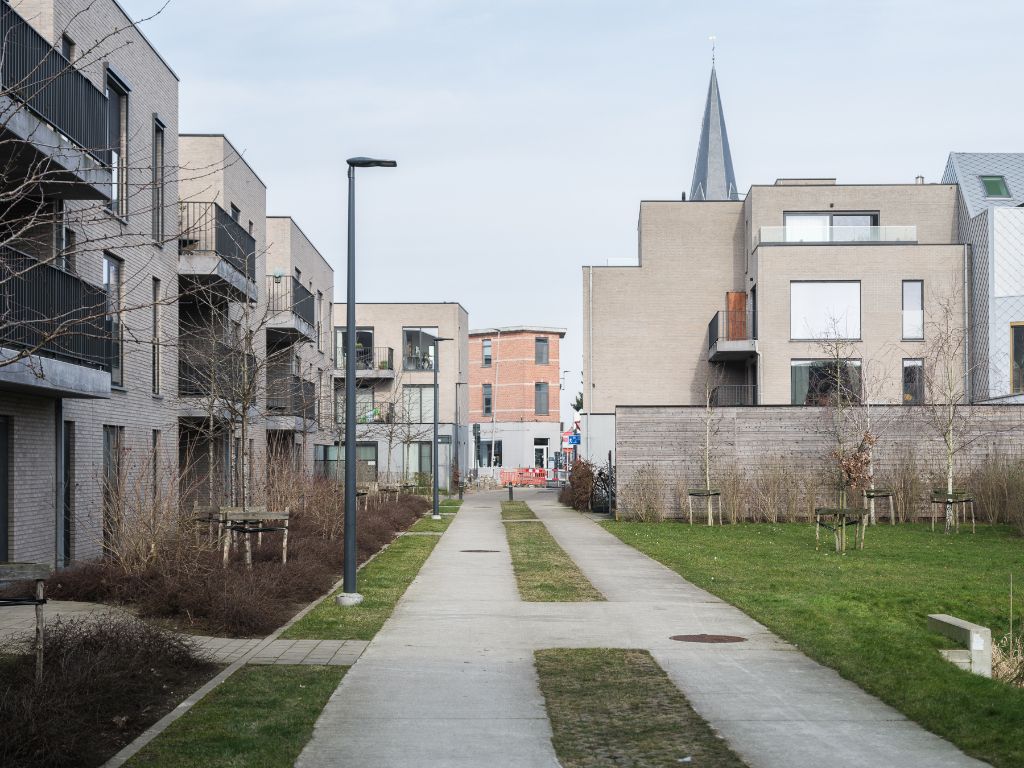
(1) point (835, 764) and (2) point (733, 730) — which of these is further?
(2) point (733, 730)

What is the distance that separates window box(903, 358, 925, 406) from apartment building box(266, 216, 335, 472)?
20.5 meters

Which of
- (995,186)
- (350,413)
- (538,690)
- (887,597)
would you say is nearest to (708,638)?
(538,690)

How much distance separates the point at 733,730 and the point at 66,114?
11.9 meters

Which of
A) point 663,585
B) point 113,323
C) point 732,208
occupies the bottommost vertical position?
point 663,585

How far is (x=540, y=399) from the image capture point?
298 feet

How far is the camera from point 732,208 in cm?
4850

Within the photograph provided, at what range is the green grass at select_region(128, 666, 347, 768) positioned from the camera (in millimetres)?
6828

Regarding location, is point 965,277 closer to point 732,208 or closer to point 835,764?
point 732,208

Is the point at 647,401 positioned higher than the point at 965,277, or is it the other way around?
the point at 965,277

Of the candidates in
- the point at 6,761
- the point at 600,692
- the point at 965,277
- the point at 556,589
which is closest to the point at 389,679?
the point at 600,692

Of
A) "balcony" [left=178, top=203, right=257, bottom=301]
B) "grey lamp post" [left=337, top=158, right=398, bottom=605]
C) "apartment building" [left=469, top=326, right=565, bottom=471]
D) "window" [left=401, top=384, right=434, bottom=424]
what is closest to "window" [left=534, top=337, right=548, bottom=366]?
"apartment building" [left=469, top=326, right=565, bottom=471]

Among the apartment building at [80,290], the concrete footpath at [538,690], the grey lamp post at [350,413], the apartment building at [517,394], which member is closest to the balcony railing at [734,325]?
the apartment building at [80,290]

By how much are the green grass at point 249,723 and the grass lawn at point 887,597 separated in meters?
4.11

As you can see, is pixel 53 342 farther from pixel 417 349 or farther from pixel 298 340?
pixel 417 349
